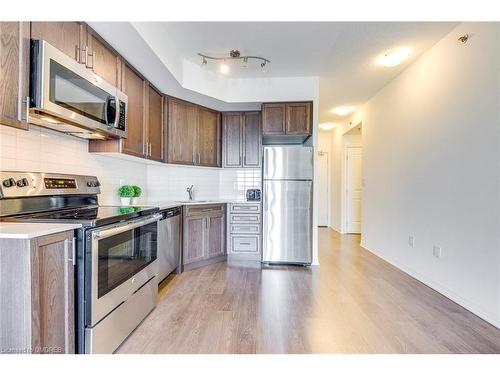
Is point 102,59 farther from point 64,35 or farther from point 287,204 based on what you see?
point 287,204

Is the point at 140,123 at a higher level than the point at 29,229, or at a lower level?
higher

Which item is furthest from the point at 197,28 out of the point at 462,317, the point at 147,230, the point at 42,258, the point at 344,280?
the point at 462,317

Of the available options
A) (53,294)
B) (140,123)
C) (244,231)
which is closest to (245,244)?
(244,231)

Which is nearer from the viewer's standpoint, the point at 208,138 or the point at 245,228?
the point at 245,228

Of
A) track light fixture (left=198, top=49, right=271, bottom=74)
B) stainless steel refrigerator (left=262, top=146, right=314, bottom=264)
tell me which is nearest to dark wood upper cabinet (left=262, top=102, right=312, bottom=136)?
stainless steel refrigerator (left=262, top=146, right=314, bottom=264)

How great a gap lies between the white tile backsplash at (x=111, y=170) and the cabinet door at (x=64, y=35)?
0.59 meters

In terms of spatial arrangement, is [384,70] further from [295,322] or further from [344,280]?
[295,322]

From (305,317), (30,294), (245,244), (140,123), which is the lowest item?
(305,317)

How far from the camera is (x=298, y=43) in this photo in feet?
9.02

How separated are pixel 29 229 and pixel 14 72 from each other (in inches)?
33.3

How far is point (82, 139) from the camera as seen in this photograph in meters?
2.39

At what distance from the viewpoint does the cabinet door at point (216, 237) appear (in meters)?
3.49

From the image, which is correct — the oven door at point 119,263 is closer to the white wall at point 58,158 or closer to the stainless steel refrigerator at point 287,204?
the white wall at point 58,158

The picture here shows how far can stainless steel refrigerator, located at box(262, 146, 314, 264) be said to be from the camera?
3525 mm
